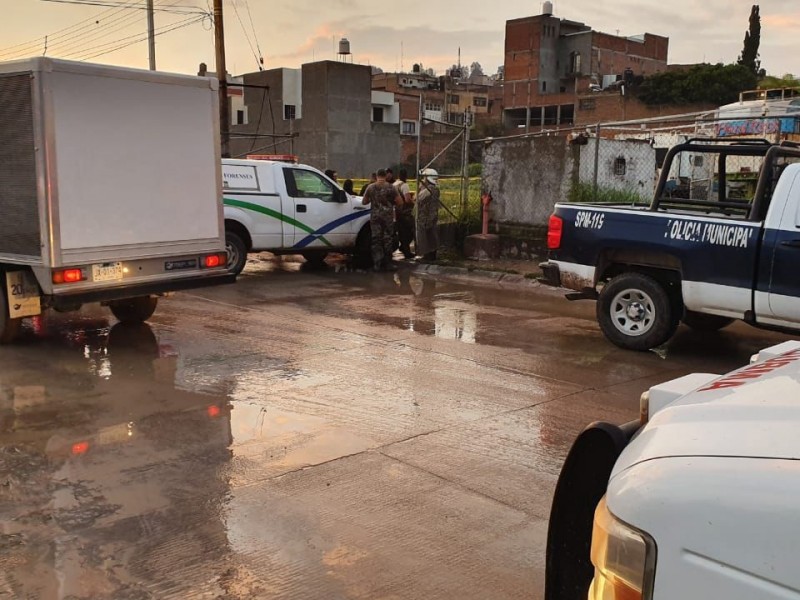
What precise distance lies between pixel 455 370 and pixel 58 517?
13.2 ft

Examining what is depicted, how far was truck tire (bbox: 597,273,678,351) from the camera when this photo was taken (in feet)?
26.4

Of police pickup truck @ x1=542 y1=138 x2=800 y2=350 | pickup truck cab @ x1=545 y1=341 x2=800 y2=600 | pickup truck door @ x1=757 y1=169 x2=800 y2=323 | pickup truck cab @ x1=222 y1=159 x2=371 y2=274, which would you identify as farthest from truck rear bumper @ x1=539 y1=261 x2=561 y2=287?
pickup truck cab @ x1=545 y1=341 x2=800 y2=600

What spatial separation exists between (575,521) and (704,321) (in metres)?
7.42

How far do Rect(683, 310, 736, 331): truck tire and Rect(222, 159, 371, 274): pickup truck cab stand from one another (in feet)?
23.9

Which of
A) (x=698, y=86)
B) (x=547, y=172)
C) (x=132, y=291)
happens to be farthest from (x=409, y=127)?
(x=132, y=291)

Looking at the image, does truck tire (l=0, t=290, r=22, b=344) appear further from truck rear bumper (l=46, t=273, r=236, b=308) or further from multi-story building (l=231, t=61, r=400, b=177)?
multi-story building (l=231, t=61, r=400, b=177)

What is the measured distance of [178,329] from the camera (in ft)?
30.3

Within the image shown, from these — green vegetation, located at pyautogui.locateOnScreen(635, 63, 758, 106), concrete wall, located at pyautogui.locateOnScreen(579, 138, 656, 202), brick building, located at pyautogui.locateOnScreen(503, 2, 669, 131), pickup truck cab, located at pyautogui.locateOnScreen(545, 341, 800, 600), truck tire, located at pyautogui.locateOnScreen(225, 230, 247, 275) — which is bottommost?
truck tire, located at pyautogui.locateOnScreen(225, 230, 247, 275)

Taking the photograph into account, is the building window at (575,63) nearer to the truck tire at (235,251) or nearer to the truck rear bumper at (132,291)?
the truck tire at (235,251)

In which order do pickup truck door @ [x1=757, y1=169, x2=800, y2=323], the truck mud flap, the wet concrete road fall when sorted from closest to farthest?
1. the truck mud flap
2. the wet concrete road
3. pickup truck door @ [x1=757, y1=169, x2=800, y2=323]

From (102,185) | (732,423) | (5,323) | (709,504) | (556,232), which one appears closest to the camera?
(709,504)

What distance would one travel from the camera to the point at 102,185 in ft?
25.3

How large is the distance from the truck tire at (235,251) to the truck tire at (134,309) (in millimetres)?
3685

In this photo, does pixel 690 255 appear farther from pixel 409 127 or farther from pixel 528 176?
pixel 409 127
